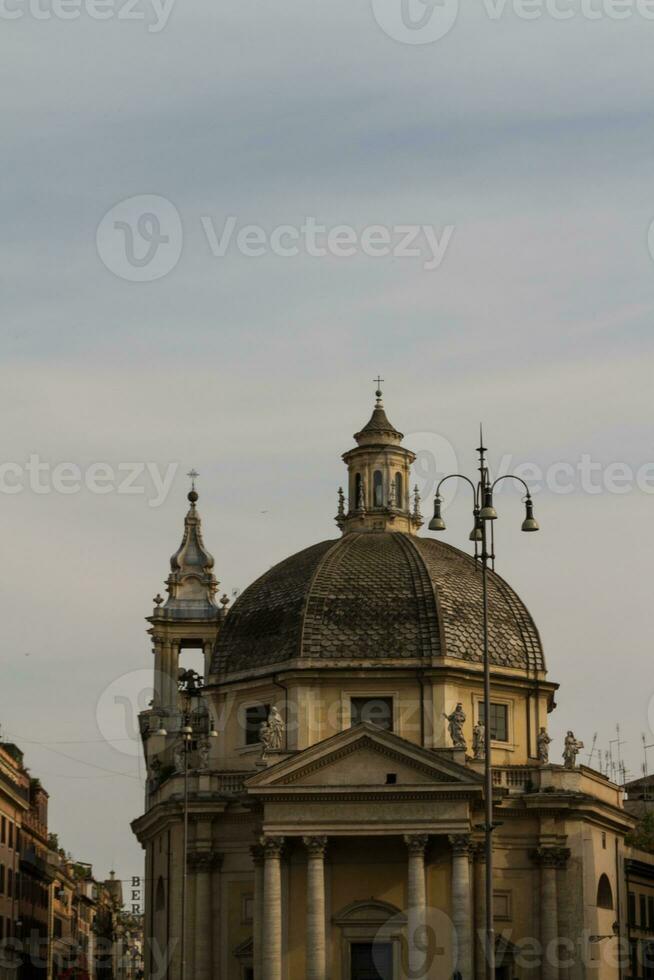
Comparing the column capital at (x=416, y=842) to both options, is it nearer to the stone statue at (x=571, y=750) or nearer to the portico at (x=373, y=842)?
the portico at (x=373, y=842)

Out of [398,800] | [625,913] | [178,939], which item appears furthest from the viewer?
[625,913]

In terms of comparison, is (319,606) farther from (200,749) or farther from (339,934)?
(339,934)

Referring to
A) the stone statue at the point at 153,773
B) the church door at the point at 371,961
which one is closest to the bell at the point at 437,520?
the church door at the point at 371,961

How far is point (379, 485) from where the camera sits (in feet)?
270

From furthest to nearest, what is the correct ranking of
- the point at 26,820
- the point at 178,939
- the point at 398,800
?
1. the point at 26,820
2. the point at 178,939
3. the point at 398,800

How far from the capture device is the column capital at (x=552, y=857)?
7281cm

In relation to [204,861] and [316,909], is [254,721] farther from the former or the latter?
[316,909]

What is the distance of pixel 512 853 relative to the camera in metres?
73.3

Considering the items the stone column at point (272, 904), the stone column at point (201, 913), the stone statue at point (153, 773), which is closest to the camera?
the stone column at point (272, 904)

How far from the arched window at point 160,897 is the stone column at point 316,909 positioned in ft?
39.2

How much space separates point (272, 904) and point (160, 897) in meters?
12.2

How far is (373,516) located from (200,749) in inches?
463

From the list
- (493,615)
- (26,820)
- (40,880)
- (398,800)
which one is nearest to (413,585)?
(493,615)

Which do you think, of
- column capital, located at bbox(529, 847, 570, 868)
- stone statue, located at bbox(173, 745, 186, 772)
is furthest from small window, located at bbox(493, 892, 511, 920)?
stone statue, located at bbox(173, 745, 186, 772)
